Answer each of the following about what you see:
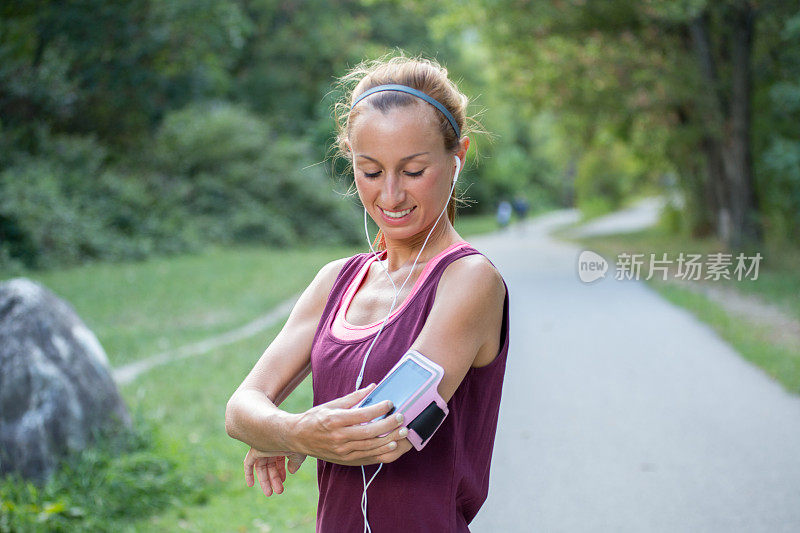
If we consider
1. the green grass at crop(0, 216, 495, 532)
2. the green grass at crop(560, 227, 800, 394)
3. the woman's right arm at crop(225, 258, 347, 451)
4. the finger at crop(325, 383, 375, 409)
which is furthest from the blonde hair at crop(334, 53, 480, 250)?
the green grass at crop(560, 227, 800, 394)

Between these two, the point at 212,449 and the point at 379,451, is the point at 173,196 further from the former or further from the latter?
the point at 379,451

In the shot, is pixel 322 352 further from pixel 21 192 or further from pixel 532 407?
pixel 21 192

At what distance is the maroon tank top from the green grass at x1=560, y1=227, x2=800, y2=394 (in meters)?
5.95

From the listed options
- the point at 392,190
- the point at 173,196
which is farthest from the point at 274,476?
the point at 173,196

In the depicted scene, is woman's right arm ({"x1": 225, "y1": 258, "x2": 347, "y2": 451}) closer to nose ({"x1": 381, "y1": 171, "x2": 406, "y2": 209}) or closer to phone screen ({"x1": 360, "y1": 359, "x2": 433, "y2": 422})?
phone screen ({"x1": 360, "y1": 359, "x2": 433, "y2": 422})

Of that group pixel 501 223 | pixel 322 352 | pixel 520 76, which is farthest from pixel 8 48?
pixel 501 223

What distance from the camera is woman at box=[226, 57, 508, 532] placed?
175 cm

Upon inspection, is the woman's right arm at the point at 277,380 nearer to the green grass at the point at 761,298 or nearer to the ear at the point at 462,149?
the ear at the point at 462,149

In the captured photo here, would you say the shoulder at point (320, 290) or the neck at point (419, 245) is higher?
the neck at point (419, 245)

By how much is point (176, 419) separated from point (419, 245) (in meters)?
5.11

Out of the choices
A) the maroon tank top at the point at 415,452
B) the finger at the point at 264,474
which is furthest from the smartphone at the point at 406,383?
the finger at the point at 264,474

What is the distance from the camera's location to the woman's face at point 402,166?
1.80m

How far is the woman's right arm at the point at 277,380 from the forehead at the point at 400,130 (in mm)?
421

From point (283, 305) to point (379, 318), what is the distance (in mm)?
11121
